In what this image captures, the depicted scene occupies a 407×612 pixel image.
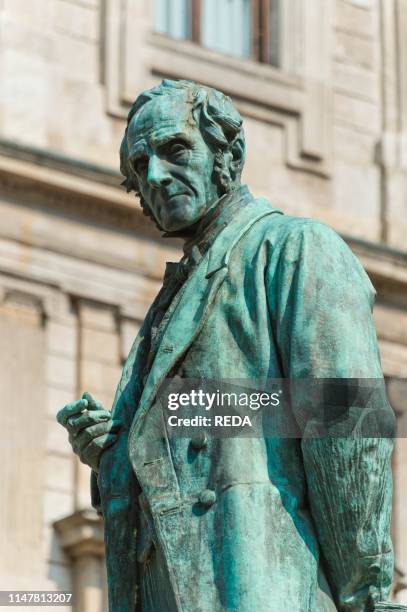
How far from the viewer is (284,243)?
7.14 metres

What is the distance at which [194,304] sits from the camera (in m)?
7.21

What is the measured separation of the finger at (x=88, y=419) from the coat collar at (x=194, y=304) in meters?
0.21

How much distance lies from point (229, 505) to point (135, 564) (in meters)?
0.34

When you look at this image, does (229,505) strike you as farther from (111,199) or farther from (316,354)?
(111,199)

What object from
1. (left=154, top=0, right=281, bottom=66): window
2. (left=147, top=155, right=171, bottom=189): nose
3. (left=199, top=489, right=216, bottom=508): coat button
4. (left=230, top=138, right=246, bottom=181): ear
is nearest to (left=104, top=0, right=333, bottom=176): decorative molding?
(left=154, top=0, right=281, bottom=66): window

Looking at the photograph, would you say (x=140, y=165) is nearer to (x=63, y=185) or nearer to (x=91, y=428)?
(x=91, y=428)

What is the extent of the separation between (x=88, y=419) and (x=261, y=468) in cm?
56

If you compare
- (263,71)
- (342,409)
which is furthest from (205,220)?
(263,71)

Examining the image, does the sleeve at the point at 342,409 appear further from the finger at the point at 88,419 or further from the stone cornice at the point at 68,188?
the stone cornice at the point at 68,188

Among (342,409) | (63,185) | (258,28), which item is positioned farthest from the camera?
(258,28)

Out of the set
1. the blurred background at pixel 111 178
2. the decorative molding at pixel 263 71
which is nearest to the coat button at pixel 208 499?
the blurred background at pixel 111 178

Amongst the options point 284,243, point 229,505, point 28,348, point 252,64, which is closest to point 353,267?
point 284,243

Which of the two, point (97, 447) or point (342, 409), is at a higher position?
point (97, 447)

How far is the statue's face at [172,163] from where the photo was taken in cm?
734
